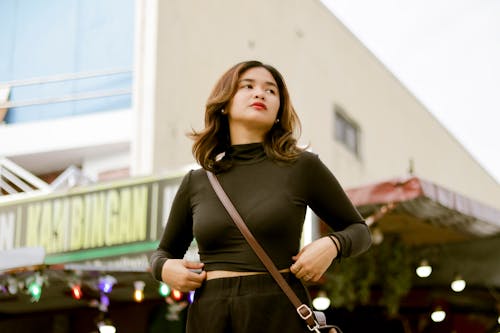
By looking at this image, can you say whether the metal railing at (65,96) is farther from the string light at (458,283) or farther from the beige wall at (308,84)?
the string light at (458,283)

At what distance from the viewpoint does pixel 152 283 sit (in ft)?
35.4

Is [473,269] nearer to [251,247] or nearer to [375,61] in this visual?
[251,247]

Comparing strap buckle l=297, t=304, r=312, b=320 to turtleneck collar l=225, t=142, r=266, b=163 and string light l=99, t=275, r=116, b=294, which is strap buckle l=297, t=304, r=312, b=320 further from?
string light l=99, t=275, r=116, b=294

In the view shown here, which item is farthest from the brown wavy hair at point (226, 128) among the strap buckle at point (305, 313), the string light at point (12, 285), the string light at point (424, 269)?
the string light at point (424, 269)

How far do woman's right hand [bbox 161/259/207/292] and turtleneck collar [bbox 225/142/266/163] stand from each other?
0.41 metres

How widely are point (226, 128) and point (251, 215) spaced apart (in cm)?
49

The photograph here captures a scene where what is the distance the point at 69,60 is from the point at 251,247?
12508mm

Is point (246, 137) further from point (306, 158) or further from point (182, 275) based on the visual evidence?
point (182, 275)

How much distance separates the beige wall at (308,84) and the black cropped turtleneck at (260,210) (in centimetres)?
1027

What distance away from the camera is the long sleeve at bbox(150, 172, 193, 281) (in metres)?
3.19

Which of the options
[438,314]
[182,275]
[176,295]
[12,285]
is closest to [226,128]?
[182,275]

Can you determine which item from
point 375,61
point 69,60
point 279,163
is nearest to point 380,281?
point 69,60

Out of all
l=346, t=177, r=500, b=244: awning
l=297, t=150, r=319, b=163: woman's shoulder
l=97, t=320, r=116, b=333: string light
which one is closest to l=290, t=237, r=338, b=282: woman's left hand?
l=297, t=150, r=319, b=163: woman's shoulder

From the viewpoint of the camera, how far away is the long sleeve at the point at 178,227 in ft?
10.5
